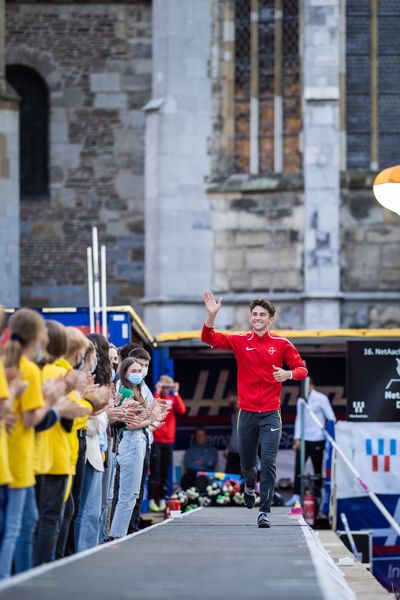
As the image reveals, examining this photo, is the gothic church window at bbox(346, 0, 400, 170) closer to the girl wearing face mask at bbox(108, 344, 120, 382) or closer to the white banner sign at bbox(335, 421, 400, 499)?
the white banner sign at bbox(335, 421, 400, 499)

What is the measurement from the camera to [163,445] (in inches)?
902

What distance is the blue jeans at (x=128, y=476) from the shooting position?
528 inches

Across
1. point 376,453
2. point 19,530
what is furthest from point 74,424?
point 376,453

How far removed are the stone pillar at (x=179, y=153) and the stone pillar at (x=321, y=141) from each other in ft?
6.03

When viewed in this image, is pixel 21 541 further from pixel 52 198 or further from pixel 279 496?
pixel 52 198

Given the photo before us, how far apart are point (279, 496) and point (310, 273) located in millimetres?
7472

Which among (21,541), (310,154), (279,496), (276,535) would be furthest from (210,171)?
(21,541)

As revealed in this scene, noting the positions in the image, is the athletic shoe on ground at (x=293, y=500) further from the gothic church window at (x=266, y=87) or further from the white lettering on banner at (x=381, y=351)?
the gothic church window at (x=266, y=87)

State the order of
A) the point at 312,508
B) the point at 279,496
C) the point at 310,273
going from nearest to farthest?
the point at 312,508 → the point at 279,496 → the point at 310,273

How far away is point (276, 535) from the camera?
460 inches

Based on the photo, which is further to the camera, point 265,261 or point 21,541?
point 265,261

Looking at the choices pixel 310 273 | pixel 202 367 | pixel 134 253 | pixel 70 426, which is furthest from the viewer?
pixel 134 253

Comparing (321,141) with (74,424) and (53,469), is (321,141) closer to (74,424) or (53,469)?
(74,424)

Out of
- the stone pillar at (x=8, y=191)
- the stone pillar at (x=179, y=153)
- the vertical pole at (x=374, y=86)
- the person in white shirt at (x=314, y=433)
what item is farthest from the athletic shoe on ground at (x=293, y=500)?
the vertical pole at (x=374, y=86)
